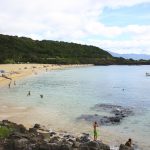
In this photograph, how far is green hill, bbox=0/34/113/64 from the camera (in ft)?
513

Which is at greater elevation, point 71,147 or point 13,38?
point 13,38

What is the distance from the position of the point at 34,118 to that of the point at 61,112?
464 cm

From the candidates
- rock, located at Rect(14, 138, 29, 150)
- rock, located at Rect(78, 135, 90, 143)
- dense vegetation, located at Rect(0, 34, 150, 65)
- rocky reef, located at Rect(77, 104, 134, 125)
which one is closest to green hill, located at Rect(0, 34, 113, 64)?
dense vegetation, located at Rect(0, 34, 150, 65)

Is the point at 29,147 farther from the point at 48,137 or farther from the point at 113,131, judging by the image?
the point at 113,131

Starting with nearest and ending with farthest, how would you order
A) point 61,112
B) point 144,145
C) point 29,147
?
1. point 29,147
2. point 144,145
3. point 61,112

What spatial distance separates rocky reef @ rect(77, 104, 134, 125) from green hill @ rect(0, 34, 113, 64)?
97.9 m

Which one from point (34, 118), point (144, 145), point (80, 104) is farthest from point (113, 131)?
point (80, 104)

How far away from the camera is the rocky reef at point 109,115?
3778cm

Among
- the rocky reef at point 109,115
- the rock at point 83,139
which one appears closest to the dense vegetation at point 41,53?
the rocky reef at point 109,115

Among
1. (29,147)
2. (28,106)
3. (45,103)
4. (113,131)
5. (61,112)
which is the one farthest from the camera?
(45,103)

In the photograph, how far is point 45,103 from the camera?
167 ft

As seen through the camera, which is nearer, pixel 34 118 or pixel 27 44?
pixel 34 118

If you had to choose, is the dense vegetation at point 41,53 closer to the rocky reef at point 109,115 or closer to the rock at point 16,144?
the rocky reef at point 109,115

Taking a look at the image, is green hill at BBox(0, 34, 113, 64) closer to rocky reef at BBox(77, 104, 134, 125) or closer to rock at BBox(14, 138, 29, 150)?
rocky reef at BBox(77, 104, 134, 125)
